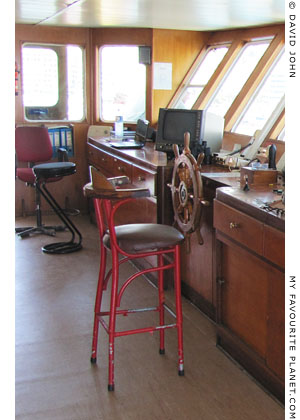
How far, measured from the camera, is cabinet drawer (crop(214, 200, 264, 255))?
2.57 meters

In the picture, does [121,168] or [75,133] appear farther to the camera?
[75,133]

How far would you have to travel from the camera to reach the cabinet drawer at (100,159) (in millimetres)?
5289

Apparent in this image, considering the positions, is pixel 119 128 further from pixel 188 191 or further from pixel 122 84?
pixel 188 191

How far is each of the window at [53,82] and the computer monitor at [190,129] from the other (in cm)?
261

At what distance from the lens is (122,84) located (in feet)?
21.6

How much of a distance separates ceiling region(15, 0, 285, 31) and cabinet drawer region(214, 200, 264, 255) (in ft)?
5.50

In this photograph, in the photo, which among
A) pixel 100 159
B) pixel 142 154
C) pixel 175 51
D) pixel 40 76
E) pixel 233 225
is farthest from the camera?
pixel 40 76

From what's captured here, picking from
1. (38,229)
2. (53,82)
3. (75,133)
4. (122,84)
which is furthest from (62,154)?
(122,84)

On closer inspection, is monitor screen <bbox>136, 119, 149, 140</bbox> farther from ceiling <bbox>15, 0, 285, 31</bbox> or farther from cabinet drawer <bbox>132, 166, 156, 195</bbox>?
ceiling <bbox>15, 0, 285, 31</bbox>

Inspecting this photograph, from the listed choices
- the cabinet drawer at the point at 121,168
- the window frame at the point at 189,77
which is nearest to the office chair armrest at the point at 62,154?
the cabinet drawer at the point at 121,168

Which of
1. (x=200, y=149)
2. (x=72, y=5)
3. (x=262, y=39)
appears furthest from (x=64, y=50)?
(x=200, y=149)

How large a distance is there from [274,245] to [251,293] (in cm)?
42

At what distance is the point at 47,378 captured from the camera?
284cm

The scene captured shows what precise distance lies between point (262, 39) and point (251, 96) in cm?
64
